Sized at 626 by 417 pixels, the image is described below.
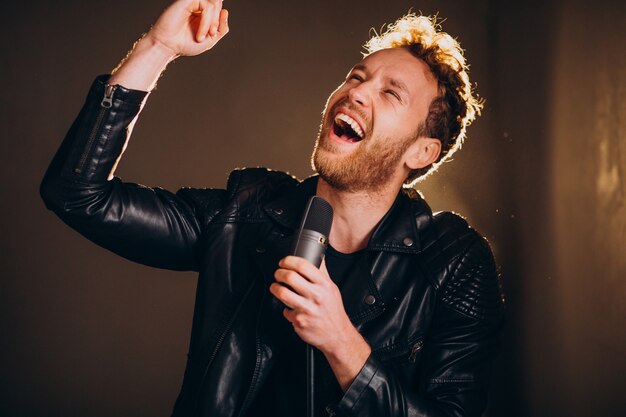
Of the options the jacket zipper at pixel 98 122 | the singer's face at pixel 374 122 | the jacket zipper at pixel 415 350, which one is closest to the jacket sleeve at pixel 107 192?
the jacket zipper at pixel 98 122

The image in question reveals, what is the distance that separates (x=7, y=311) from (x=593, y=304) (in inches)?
110

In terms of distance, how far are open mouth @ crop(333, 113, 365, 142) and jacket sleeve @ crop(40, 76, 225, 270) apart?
1.76 ft

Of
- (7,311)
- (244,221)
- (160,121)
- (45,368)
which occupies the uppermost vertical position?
(160,121)

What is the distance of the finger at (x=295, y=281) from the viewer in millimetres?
1062

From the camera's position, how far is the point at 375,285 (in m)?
1.60

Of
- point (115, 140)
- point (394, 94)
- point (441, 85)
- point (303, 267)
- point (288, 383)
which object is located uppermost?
point (441, 85)

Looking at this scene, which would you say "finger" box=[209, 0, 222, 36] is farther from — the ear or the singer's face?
the ear

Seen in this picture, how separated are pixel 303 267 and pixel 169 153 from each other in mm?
2428

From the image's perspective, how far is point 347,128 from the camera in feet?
5.98

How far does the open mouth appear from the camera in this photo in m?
1.75

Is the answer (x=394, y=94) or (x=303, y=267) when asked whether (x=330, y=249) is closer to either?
(x=394, y=94)

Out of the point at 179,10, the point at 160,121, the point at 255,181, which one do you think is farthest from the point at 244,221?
the point at 160,121

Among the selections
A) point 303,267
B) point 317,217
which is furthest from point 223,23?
point 303,267

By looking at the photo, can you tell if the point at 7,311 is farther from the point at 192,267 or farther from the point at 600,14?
the point at 600,14
